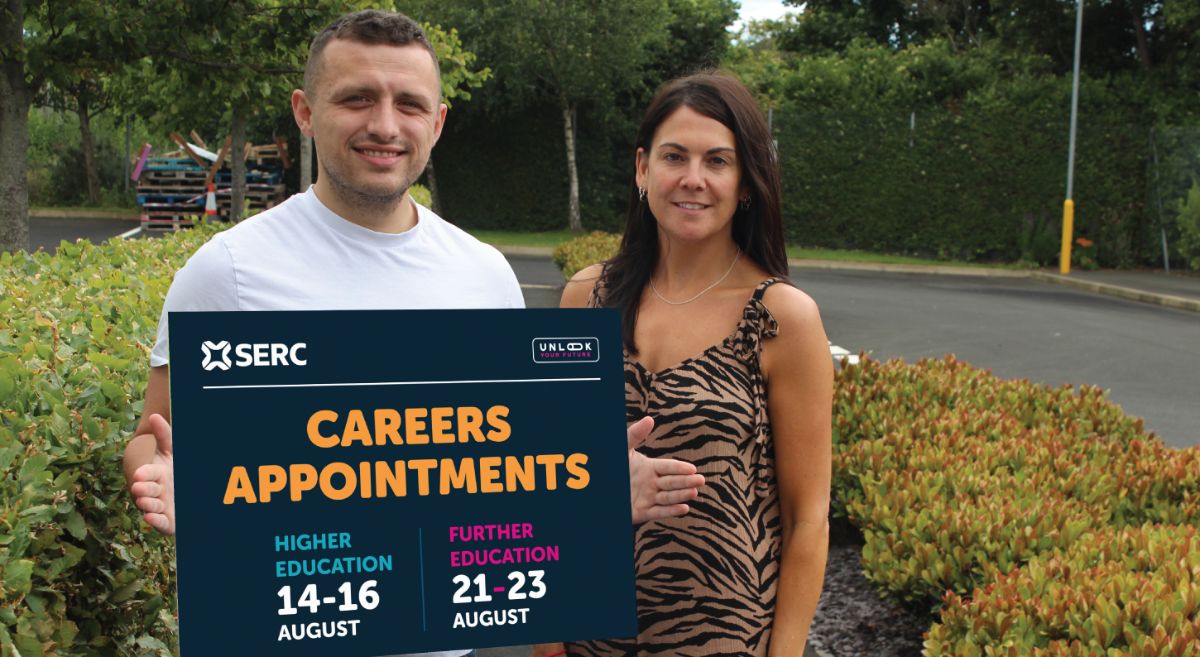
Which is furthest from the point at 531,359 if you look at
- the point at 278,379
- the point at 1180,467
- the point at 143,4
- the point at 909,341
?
the point at 909,341

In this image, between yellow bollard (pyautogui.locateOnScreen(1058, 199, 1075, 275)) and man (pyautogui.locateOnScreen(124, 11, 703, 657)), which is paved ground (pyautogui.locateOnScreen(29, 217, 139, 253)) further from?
man (pyautogui.locateOnScreen(124, 11, 703, 657))

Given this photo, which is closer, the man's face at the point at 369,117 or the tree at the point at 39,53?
the man's face at the point at 369,117

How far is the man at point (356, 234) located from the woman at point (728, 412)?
0.27 metres

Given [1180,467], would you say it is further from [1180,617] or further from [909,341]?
[909,341]

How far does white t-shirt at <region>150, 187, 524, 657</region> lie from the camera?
2133mm

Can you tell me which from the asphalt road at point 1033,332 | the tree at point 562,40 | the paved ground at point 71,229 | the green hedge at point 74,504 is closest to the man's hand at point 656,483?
the green hedge at point 74,504

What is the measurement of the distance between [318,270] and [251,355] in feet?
1.02

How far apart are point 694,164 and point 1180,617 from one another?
5.52ft

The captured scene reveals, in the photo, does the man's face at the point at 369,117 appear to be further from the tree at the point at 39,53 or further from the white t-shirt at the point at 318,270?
the tree at the point at 39,53

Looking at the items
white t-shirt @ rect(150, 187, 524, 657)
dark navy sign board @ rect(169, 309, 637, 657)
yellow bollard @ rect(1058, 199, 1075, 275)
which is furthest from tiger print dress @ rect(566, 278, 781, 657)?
yellow bollard @ rect(1058, 199, 1075, 275)

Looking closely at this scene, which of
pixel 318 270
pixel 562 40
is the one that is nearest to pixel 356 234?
pixel 318 270

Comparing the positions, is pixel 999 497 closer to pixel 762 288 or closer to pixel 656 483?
pixel 762 288

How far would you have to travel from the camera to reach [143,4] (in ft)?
27.4

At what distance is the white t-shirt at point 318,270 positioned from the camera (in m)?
2.13
